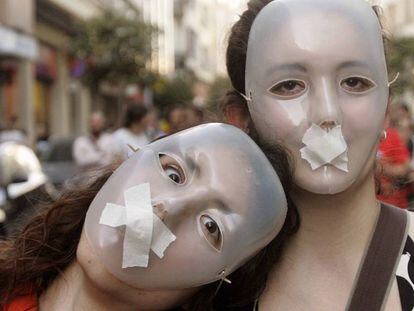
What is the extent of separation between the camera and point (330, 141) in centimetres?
147

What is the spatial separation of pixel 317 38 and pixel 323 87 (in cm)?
11

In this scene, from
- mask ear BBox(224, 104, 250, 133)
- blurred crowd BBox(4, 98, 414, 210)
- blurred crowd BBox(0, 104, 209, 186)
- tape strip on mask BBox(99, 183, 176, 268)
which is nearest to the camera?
tape strip on mask BBox(99, 183, 176, 268)

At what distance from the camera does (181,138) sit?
57.5 inches

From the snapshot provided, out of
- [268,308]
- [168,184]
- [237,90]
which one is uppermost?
[237,90]

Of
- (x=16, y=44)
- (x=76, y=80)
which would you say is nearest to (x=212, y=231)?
(x=16, y=44)

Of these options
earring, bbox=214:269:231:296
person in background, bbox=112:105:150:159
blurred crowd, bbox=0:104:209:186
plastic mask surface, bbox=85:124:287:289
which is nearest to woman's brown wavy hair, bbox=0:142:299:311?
earring, bbox=214:269:231:296

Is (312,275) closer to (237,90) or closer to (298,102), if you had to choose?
(298,102)

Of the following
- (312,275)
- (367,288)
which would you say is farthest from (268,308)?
(367,288)

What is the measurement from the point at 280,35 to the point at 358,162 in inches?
13.7

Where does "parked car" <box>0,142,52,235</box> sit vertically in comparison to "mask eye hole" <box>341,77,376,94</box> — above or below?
below

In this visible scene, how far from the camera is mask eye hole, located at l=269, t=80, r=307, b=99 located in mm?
1527

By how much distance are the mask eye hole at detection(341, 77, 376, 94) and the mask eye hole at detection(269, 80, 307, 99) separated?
0.09 meters

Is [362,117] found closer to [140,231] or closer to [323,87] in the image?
[323,87]

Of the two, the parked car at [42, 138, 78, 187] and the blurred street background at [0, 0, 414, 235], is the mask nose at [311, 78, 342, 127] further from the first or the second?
the parked car at [42, 138, 78, 187]
